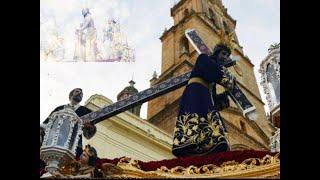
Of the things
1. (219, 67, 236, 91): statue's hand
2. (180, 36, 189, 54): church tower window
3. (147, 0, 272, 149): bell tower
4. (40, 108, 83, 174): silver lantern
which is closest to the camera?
(40, 108, 83, 174): silver lantern

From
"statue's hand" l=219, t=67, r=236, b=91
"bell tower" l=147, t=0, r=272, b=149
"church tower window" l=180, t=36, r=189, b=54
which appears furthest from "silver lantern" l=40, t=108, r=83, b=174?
"church tower window" l=180, t=36, r=189, b=54

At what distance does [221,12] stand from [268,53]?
909 inches

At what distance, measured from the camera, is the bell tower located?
75.0ft

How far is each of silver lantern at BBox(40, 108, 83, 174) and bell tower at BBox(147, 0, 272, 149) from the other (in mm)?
13450

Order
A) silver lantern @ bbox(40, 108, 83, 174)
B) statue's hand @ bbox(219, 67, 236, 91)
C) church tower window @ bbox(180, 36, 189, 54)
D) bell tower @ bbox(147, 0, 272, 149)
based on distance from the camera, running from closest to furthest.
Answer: silver lantern @ bbox(40, 108, 83, 174), statue's hand @ bbox(219, 67, 236, 91), bell tower @ bbox(147, 0, 272, 149), church tower window @ bbox(180, 36, 189, 54)

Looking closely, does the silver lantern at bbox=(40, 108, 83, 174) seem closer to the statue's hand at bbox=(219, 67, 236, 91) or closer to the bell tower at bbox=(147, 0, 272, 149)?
the statue's hand at bbox=(219, 67, 236, 91)

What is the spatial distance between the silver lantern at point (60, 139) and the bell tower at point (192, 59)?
13.4 meters

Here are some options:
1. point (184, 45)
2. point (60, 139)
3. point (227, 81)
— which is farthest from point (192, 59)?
point (60, 139)

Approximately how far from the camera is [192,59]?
24828mm

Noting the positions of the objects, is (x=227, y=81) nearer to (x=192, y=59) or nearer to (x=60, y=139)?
(x=60, y=139)

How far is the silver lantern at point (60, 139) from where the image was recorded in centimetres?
749
